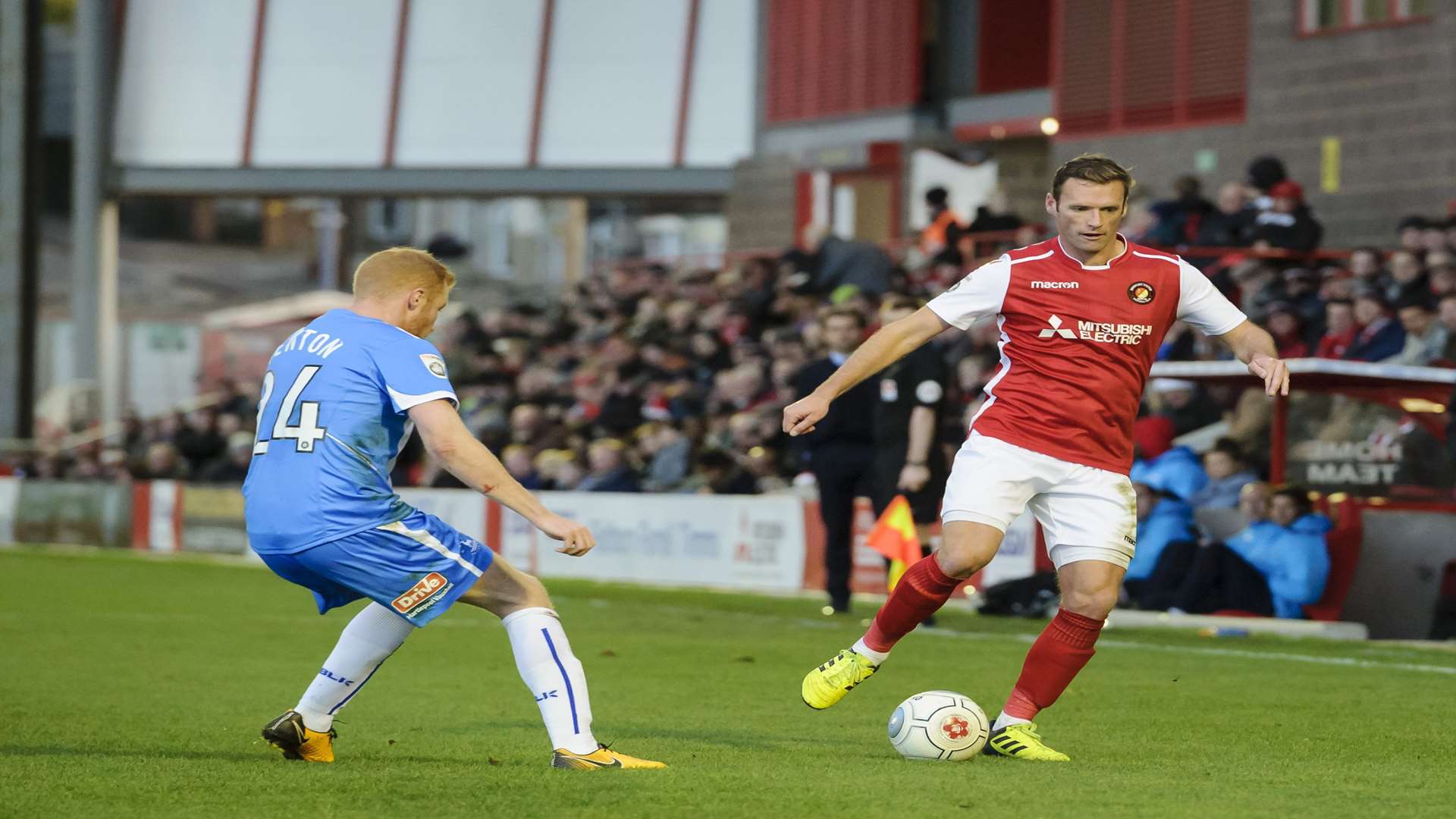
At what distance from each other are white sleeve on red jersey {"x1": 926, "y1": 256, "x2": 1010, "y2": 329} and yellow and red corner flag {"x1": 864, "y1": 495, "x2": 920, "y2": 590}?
6333 millimetres

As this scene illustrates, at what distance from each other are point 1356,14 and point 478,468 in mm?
17629

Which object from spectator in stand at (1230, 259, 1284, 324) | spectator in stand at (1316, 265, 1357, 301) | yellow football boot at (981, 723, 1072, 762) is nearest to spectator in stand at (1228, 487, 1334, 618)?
spectator in stand at (1316, 265, 1357, 301)

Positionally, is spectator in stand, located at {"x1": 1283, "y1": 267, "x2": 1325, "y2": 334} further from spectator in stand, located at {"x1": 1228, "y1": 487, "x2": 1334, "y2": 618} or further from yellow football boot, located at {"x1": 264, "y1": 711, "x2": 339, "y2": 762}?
yellow football boot, located at {"x1": 264, "y1": 711, "x2": 339, "y2": 762}

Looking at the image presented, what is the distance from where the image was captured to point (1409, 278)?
1650 centimetres

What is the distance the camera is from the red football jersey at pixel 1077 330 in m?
6.72

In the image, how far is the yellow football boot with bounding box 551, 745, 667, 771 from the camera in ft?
20.2

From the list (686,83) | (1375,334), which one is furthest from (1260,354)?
(686,83)

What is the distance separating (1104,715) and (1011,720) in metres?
1.68

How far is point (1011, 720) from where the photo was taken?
674cm

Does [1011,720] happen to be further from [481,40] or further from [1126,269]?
[481,40]

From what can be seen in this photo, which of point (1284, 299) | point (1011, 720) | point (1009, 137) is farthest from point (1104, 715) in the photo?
point (1009, 137)

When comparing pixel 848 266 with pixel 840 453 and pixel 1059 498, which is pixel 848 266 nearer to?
pixel 840 453

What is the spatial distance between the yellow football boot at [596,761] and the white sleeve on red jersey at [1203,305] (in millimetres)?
2321

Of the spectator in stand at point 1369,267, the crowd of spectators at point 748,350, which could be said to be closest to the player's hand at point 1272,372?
the crowd of spectators at point 748,350
